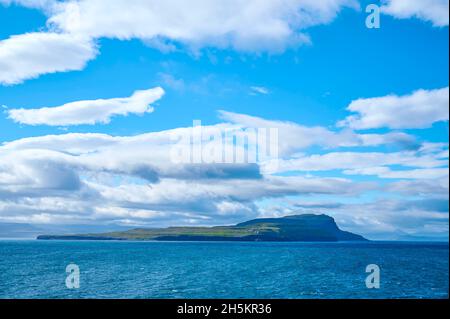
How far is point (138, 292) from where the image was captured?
6259 centimetres

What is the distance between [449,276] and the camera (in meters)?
96.9

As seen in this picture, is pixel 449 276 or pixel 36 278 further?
pixel 449 276
